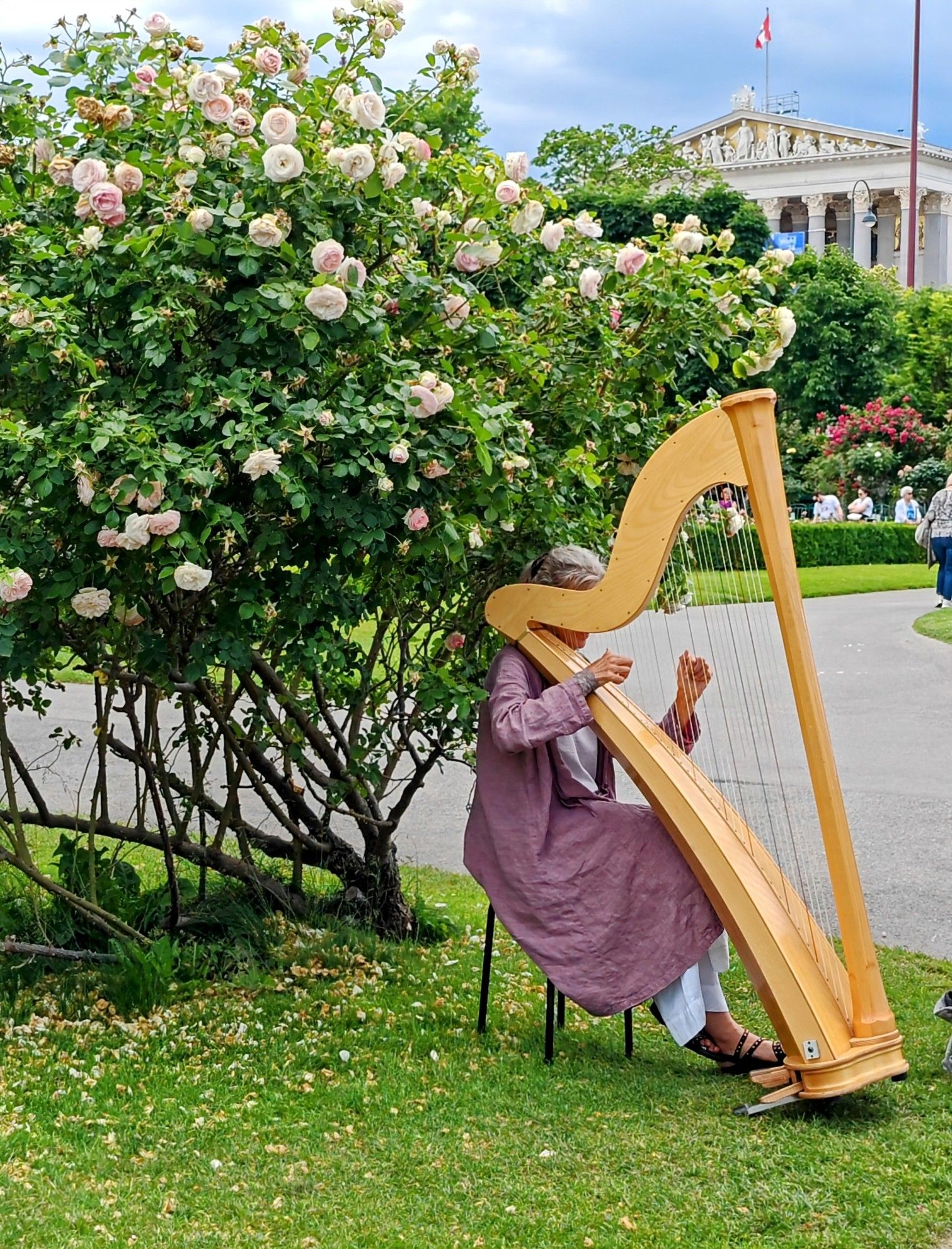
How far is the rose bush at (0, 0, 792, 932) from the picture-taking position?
3.70 meters

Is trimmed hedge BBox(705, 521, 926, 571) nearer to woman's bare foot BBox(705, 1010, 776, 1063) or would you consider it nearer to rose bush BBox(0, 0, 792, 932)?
rose bush BBox(0, 0, 792, 932)

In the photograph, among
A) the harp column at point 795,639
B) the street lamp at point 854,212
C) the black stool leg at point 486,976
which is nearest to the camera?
the harp column at point 795,639

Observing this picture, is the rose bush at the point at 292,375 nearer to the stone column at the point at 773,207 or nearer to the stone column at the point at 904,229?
the stone column at the point at 904,229

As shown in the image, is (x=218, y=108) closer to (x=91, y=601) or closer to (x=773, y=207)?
(x=91, y=601)

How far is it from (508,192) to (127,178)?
1.02m

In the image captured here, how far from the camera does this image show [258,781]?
199 inches

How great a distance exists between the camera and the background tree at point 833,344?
1476 inches

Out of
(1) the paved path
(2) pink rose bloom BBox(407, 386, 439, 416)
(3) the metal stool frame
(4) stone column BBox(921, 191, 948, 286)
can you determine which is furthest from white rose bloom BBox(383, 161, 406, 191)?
(4) stone column BBox(921, 191, 948, 286)

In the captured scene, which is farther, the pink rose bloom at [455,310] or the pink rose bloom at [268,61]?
the pink rose bloom at [455,310]

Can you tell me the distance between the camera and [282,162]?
143 inches

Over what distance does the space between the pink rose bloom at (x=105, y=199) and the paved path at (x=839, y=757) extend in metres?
1.81

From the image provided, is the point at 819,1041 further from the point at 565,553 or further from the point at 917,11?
the point at 917,11

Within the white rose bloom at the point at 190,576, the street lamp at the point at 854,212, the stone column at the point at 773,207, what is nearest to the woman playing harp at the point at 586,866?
the white rose bloom at the point at 190,576

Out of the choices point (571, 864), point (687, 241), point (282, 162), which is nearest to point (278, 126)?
point (282, 162)
